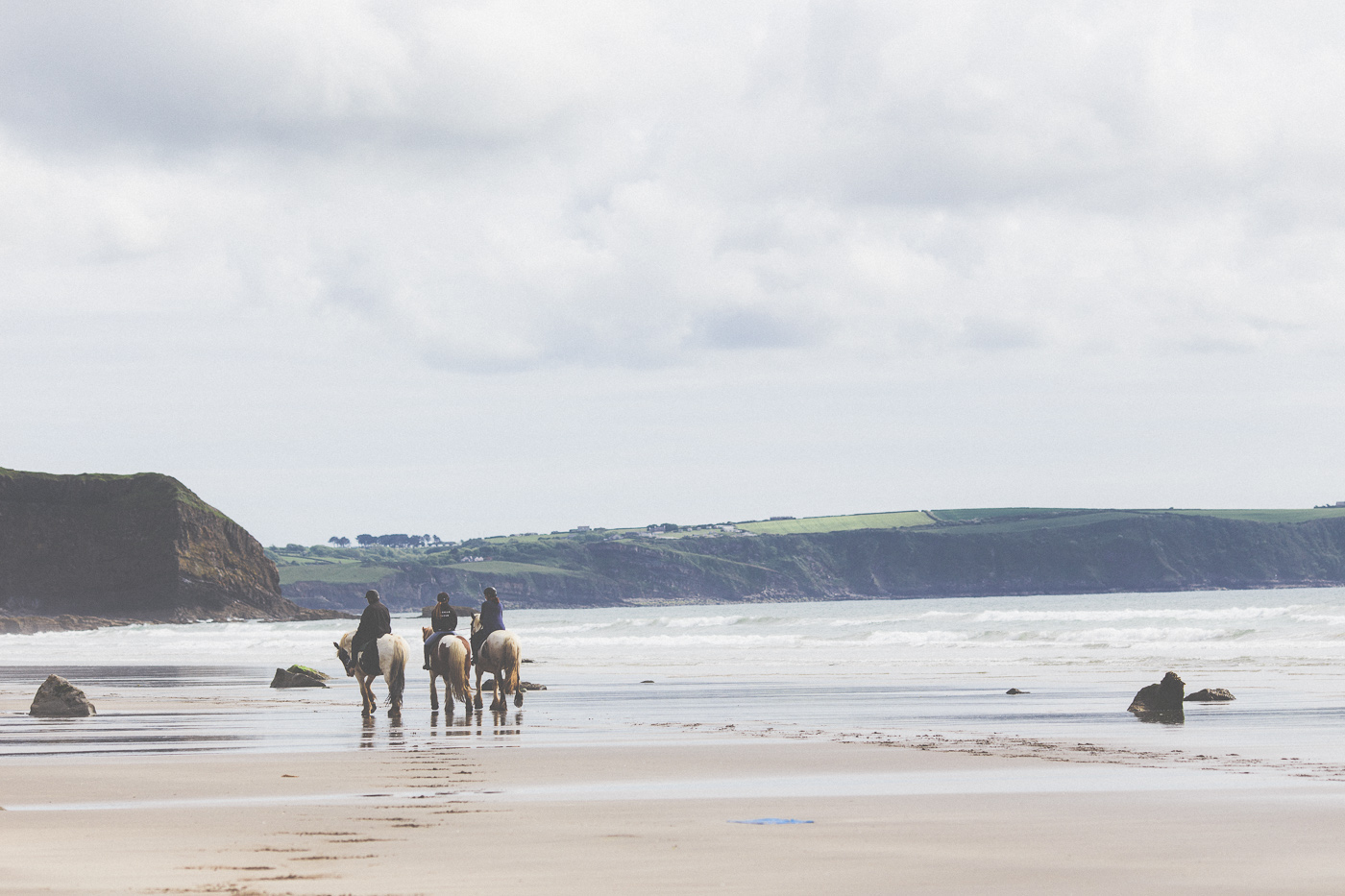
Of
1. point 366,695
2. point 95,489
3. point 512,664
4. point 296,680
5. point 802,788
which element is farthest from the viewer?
point 95,489

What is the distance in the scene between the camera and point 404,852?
9.45m

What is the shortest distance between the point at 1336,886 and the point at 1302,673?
25.2 meters

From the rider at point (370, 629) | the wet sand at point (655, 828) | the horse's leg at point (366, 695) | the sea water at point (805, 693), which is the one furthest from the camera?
the rider at point (370, 629)

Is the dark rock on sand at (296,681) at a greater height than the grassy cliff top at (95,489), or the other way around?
the grassy cliff top at (95,489)

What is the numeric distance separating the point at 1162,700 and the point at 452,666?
1084cm

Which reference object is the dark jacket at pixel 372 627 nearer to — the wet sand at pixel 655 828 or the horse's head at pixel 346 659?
the horse's head at pixel 346 659

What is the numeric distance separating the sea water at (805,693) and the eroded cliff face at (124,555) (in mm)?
68009

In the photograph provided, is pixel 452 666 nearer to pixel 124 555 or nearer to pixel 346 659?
pixel 346 659

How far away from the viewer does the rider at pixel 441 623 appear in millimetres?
25562

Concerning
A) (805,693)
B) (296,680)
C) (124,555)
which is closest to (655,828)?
(805,693)

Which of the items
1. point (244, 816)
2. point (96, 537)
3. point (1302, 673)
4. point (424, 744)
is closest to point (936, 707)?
point (424, 744)

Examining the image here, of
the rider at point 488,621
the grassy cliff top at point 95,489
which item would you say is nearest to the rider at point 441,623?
the rider at point 488,621

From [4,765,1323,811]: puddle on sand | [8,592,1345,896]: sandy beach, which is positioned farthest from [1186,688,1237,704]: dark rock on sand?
[4,765,1323,811]: puddle on sand

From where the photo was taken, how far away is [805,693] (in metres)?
28.7
